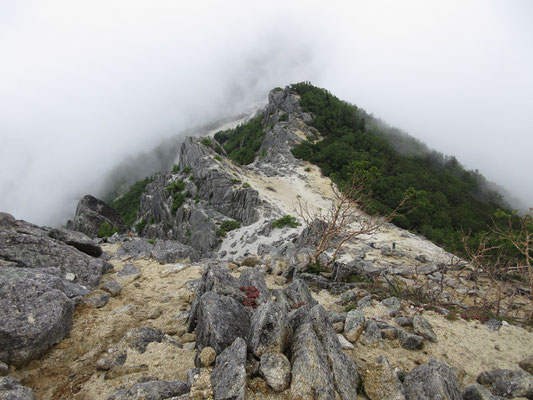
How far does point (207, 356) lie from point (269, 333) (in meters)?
1.02

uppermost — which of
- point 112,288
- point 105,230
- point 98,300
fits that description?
point 105,230

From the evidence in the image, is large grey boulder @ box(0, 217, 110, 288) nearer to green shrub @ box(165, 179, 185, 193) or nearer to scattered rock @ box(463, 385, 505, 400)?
scattered rock @ box(463, 385, 505, 400)

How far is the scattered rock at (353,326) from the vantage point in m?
5.79

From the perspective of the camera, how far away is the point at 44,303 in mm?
4676

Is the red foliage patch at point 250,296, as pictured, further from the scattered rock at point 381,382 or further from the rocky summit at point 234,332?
the scattered rock at point 381,382


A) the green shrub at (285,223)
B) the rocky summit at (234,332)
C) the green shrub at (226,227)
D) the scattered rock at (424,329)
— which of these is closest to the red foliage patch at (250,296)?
the rocky summit at (234,332)

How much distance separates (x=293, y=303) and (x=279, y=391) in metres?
3.67

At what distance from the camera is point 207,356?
3887mm

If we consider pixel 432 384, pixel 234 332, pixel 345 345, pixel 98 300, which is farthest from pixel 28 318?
pixel 432 384

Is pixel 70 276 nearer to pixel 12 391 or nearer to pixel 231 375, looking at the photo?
pixel 12 391

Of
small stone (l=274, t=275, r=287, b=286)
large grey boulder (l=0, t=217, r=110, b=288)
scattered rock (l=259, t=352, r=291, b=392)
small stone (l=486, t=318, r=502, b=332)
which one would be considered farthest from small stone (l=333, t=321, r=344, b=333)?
large grey boulder (l=0, t=217, r=110, b=288)

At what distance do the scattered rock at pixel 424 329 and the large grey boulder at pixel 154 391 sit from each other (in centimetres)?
609

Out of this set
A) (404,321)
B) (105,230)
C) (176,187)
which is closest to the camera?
(404,321)

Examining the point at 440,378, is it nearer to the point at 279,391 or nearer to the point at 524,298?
the point at 279,391
